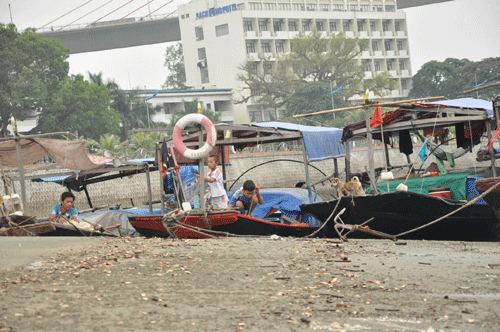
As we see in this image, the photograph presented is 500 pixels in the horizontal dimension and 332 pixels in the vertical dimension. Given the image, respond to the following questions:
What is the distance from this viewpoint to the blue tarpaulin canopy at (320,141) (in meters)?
11.7

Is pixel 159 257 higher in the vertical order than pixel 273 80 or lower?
lower

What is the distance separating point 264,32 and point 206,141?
1875 inches

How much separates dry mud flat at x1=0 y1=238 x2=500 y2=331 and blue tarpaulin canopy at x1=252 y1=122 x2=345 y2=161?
4.51 metres

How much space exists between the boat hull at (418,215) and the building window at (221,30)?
48.0 meters

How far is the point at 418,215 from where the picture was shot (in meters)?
9.16

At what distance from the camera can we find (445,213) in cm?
905

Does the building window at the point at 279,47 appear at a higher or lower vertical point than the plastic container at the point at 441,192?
higher

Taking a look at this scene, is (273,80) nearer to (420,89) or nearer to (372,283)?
(420,89)

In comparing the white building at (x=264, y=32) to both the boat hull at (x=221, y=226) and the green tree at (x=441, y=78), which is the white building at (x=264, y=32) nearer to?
the green tree at (x=441, y=78)

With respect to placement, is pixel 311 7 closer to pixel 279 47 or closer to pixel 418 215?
pixel 279 47

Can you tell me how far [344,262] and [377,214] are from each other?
3.01 m

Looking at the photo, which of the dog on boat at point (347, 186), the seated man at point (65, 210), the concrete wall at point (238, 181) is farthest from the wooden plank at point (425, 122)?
the seated man at point (65, 210)

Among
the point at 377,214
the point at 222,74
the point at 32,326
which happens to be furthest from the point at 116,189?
the point at 222,74

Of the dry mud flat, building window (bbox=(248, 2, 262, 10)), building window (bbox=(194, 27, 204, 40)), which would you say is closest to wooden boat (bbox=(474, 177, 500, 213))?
the dry mud flat
